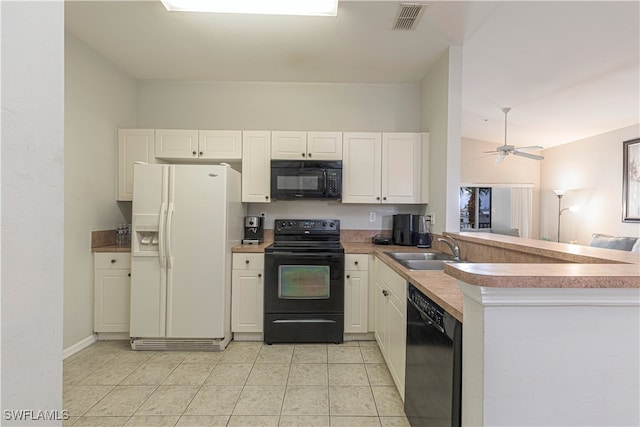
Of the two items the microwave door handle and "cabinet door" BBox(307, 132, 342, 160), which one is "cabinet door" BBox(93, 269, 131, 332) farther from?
"cabinet door" BBox(307, 132, 342, 160)

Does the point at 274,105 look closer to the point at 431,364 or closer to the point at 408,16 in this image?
the point at 408,16

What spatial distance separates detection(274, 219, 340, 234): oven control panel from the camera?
3141 millimetres

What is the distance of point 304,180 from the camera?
117 inches

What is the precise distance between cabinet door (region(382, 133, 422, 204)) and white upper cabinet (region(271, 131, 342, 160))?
50 cm

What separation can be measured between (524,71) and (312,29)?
2471 millimetres

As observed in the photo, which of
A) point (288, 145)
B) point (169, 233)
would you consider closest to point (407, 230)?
point (288, 145)

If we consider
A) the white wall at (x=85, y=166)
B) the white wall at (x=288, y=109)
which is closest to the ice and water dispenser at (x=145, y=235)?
the white wall at (x=85, y=166)

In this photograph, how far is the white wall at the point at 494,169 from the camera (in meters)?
6.63

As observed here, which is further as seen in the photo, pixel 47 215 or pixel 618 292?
pixel 618 292

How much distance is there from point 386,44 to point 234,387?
→ 2.97 metres

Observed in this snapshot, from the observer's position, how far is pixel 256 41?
252 centimetres

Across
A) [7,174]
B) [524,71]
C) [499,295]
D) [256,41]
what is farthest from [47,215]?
[524,71]

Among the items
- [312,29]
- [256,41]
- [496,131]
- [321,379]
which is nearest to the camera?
[321,379]

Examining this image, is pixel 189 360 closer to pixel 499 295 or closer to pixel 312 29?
pixel 499 295
